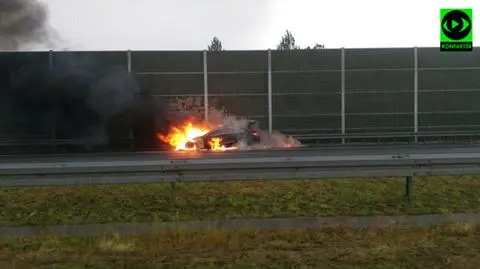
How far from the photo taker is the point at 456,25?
16281 mm

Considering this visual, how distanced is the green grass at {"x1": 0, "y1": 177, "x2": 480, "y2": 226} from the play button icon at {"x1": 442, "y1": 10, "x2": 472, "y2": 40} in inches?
269

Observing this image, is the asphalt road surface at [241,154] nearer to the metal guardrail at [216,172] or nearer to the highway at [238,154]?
the highway at [238,154]

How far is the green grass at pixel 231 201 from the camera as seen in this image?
8711 millimetres

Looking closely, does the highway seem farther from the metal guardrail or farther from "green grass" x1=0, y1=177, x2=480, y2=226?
the metal guardrail

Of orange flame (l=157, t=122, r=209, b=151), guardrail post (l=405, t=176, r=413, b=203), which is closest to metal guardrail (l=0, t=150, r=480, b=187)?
guardrail post (l=405, t=176, r=413, b=203)

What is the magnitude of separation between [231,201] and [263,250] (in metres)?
3.11

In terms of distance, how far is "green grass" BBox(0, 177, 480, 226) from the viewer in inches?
343

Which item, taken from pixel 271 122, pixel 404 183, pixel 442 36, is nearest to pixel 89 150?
pixel 271 122

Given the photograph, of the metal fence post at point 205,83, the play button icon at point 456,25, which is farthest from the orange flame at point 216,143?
the play button icon at point 456,25

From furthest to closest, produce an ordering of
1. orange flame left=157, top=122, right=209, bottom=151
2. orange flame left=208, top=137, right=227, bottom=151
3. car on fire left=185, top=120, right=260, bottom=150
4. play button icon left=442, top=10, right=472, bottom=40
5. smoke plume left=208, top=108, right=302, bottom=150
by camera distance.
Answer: smoke plume left=208, top=108, right=302, bottom=150 < orange flame left=157, top=122, right=209, bottom=151 < car on fire left=185, top=120, right=260, bottom=150 < orange flame left=208, top=137, right=227, bottom=151 < play button icon left=442, top=10, right=472, bottom=40

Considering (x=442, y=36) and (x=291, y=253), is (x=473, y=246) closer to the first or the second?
(x=291, y=253)

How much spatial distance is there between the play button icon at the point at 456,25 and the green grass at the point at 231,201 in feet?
22.5

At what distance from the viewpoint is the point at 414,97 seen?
34531 mm

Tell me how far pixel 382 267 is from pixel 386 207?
403 centimetres
